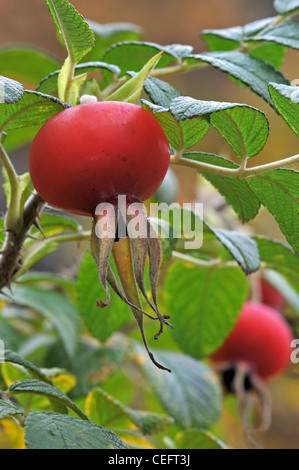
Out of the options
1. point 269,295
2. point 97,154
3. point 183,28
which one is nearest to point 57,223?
point 97,154

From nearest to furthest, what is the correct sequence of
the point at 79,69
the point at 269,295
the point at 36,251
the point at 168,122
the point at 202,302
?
the point at 168,122, the point at 79,69, the point at 36,251, the point at 202,302, the point at 269,295

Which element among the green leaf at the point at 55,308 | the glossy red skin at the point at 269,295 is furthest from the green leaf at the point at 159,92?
the glossy red skin at the point at 269,295

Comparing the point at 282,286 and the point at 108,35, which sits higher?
the point at 108,35

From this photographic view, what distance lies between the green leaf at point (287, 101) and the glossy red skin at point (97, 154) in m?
0.12

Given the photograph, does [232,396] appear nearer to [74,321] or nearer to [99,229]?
[74,321]

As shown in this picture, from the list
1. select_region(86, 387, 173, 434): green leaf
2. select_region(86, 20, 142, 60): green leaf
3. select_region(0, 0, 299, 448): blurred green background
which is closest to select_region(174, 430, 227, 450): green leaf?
select_region(86, 387, 173, 434): green leaf

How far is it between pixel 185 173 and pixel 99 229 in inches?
105

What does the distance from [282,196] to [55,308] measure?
0.64 m

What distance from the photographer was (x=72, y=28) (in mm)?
650

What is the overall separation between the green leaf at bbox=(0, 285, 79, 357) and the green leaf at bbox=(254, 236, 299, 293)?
37 cm

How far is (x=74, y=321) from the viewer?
1229mm

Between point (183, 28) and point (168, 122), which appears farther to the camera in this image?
point (183, 28)

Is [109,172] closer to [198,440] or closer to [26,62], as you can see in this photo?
[198,440]
